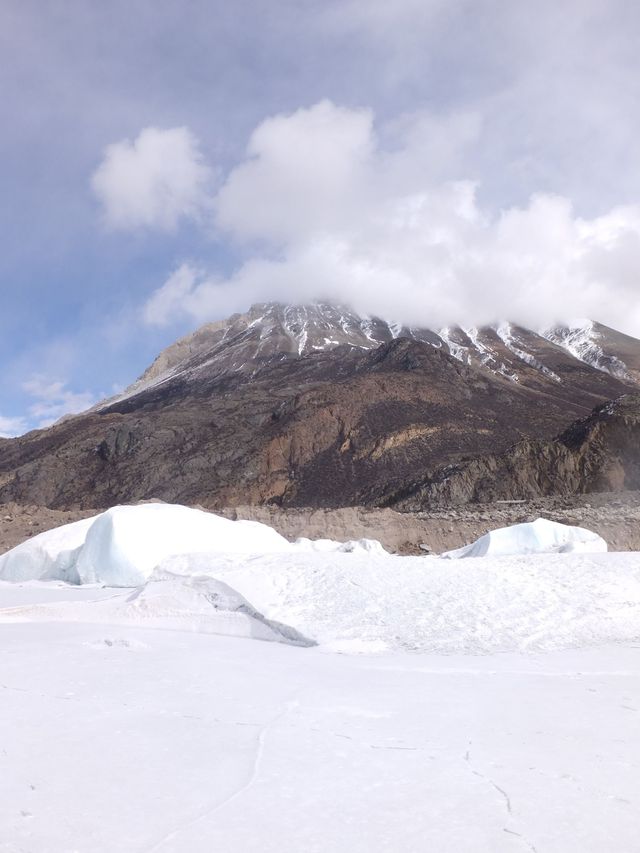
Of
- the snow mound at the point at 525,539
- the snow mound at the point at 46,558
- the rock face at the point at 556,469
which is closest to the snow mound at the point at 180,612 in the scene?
the snow mound at the point at 46,558

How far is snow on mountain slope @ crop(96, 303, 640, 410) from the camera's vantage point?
82.2 meters

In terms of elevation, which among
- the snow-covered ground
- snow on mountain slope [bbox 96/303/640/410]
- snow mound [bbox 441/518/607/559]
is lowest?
the snow-covered ground

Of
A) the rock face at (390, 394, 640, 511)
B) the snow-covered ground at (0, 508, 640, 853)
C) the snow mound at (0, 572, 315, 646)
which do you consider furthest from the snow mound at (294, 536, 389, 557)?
the rock face at (390, 394, 640, 511)

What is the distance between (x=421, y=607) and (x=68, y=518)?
17144 mm

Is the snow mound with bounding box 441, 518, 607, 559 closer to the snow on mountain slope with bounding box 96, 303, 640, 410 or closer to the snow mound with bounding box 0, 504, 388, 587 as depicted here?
the snow mound with bounding box 0, 504, 388, 587

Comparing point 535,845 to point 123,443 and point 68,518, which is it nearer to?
point 68,518

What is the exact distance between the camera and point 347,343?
8762cm

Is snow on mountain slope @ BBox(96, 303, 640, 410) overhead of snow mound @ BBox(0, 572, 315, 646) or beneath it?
overhead

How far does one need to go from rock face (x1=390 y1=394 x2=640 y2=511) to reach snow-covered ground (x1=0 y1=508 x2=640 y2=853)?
2232cm

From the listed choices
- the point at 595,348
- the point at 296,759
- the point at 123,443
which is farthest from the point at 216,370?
the point at 296,759

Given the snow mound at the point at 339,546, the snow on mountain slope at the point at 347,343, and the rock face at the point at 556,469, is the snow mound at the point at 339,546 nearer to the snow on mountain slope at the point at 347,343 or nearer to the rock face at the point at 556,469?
the rock face at the point at 556,469

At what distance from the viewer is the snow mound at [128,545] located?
11.7m

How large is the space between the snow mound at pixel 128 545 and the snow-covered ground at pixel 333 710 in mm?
3787

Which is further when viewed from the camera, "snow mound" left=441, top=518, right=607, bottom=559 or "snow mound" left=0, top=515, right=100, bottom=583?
"snow mound" left=441, top=518, right=607, bottom=559
